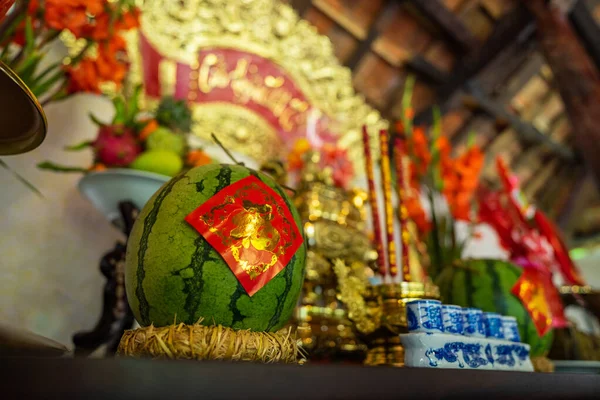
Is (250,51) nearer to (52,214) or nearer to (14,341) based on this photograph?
(52,214)

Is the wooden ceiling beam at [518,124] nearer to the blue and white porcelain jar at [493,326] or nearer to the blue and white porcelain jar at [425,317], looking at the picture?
the blue and white porcelain jar at [493,326]

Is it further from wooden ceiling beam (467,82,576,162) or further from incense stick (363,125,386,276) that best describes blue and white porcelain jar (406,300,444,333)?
wooden ceiling beam (467,82,576,162)

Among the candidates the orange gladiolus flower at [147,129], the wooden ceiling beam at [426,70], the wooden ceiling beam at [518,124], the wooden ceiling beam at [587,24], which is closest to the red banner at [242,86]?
the orange gladiolus flower at [147,129]

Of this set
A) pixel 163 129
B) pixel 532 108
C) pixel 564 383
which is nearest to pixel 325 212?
pixel 163 129

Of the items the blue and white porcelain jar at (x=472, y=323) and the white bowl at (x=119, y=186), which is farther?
the white bowl at (x=119, y=186)

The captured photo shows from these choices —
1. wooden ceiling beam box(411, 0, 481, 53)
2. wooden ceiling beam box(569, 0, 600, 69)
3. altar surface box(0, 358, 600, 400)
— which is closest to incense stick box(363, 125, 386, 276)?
altar surface box(0, 358, 600, 400)

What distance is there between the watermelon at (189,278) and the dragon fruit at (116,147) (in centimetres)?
50

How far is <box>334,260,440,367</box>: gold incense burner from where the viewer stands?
828mm

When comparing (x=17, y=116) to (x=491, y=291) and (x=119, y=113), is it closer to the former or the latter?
(x=119, y=113)

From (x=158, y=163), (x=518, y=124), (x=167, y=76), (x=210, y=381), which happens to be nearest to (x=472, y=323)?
(x=210, y=381)

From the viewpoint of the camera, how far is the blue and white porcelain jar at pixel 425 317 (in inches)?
27.0

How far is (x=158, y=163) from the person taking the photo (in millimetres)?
1046

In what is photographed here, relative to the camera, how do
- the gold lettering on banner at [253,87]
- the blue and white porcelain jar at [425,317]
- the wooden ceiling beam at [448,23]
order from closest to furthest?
the blue and white porcelain jar at [425,317]
the gold lettering on banner at [253,87]
the wooden ceiling beam at [448,23]

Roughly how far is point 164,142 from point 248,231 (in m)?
0.60
